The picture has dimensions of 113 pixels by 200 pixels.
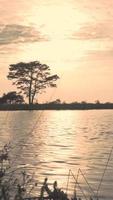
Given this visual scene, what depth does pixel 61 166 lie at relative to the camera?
17.7 metres

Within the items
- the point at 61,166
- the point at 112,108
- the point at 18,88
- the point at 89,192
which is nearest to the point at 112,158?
the point at 61,166

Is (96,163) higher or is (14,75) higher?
(14,75)

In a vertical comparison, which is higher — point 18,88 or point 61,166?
point 18,88

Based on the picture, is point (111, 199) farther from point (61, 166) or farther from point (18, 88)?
point (18, 88)

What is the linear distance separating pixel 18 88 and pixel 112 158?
6269cm

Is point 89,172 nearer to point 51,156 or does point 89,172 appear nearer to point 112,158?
point 112,158

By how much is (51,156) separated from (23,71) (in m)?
62.9

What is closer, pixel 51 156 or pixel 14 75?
pixel 51 156

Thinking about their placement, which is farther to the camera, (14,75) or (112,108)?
(112,108)

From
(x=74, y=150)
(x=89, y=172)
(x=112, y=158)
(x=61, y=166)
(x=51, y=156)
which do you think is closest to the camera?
(x=89, y=172)

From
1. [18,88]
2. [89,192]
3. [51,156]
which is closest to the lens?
[89,192]

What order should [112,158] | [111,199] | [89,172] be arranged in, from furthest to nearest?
[112,158]
[89,172]
[111,199]

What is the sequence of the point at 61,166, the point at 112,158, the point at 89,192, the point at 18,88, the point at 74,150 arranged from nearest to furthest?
the point at 89,192
the point at 61,166
the point at 112,158
the point at 74,150
the point at 18,88

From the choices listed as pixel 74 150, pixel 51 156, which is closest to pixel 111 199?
pixel 51 156
